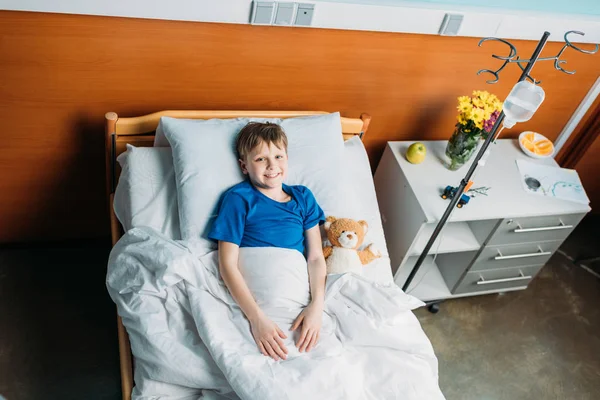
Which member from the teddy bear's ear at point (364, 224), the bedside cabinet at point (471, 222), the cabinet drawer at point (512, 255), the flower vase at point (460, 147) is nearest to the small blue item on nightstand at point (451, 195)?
the bedside cabinet at point (471, 222)

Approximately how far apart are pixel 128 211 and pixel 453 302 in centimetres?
156

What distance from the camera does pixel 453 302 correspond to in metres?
2.46

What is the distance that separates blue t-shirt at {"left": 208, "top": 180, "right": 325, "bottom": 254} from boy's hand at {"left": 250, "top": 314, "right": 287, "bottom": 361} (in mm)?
265

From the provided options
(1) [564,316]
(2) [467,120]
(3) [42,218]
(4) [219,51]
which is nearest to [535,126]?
(2) [467,120]

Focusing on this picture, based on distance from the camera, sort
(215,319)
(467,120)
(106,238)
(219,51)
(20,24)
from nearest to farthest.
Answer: (215,319)
(20,24)
(219,51)
(467,120)
(106,238)

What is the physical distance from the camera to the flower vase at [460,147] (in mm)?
2055

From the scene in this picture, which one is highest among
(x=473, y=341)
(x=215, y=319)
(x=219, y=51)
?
(x=219, y=51)

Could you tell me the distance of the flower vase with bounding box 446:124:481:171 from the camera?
2055 millimetres

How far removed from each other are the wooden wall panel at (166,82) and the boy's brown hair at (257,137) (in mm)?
317

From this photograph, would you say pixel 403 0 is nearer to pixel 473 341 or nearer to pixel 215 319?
pixel 215 319

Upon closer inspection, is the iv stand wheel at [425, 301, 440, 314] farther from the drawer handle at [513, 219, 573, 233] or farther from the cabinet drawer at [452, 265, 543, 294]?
the drawer handle at [513, 219, 573, 233]

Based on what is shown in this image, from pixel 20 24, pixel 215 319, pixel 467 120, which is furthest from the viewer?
pixel 467 120

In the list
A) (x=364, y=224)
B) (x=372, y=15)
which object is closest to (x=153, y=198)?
(x=364, y=224)

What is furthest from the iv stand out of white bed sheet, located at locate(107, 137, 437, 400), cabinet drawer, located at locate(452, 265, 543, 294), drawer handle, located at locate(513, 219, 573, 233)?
white bed sheet, located at locate(107, 137, 437, 400)
